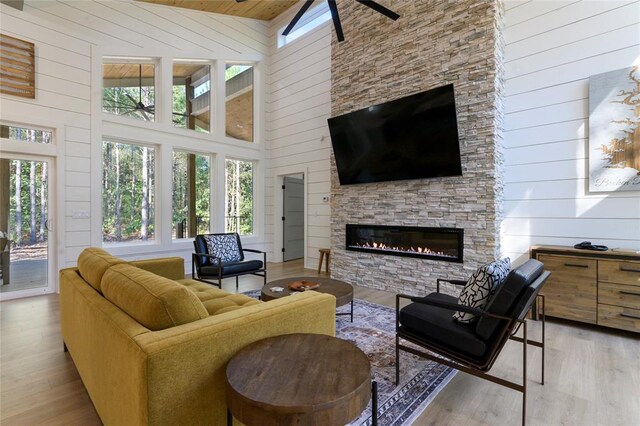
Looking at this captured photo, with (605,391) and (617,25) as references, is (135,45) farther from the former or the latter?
(605,391)

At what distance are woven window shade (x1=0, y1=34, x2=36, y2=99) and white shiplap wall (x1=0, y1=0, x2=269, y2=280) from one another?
0.07 metres

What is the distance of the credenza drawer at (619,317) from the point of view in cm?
281

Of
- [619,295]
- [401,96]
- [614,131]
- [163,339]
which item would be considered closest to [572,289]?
[619,295]

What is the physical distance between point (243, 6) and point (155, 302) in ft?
21.6

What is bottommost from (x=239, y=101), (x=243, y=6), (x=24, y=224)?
(x=24, y=224)

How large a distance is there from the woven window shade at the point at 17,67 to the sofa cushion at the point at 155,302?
171 inches

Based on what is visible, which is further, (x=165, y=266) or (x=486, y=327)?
(x=165, y=266)

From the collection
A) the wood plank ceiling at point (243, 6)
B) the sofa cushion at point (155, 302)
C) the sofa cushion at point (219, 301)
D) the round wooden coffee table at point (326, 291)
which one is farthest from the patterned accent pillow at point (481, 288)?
the wood plank ceiling at point (243, 6)

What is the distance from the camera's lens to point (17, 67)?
3.98m

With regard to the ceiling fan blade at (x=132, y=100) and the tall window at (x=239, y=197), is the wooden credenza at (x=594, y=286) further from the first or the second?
the ceiling fan blade at (x=132, y=100)

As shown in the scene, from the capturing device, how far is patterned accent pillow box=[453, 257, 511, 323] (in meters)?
1.90

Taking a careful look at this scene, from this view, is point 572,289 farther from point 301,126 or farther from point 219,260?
point 301,126

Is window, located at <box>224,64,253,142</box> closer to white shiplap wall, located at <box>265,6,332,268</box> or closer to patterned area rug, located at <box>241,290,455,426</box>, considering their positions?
white shiplap wall, located at <box>265,6,332,268</box>

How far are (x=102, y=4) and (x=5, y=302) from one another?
4.59m
